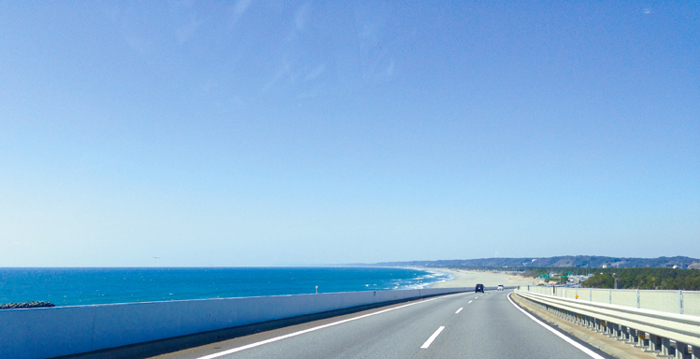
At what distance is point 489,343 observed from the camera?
426 inches

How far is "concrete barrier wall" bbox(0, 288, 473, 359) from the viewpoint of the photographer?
6.82 meters

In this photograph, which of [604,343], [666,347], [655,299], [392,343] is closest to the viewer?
[666,347]

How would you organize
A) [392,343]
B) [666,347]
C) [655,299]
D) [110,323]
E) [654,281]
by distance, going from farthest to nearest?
[654,281] < [392,343] < [655,299] < [110,323] < [666,347]

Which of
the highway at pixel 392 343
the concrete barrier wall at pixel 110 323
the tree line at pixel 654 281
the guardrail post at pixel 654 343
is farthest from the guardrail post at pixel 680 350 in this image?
the tree line at pixel 654 281

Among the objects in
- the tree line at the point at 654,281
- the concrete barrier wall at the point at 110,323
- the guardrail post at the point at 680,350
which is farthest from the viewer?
the tree line at the point at 654,281

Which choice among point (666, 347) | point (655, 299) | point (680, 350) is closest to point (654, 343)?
point (666, 347)

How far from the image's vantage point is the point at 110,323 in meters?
8.28

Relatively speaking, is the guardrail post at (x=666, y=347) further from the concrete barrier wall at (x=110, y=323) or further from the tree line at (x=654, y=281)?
the tree line at (x=654, y=281)

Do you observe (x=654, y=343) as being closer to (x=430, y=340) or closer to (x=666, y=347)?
(x=666, y=347)

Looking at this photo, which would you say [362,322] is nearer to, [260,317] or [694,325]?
[260,317]

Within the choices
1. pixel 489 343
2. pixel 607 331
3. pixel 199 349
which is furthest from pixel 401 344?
pixel 607 331

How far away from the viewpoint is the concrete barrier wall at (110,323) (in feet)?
22.4

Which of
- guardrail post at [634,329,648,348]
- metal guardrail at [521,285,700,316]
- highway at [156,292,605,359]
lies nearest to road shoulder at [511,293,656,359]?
guardrail post at [634,329,648,348]

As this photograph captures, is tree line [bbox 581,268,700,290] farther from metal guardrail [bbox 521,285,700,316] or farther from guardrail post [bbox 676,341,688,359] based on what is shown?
guardrail post [bbox 676,341,688,359]
